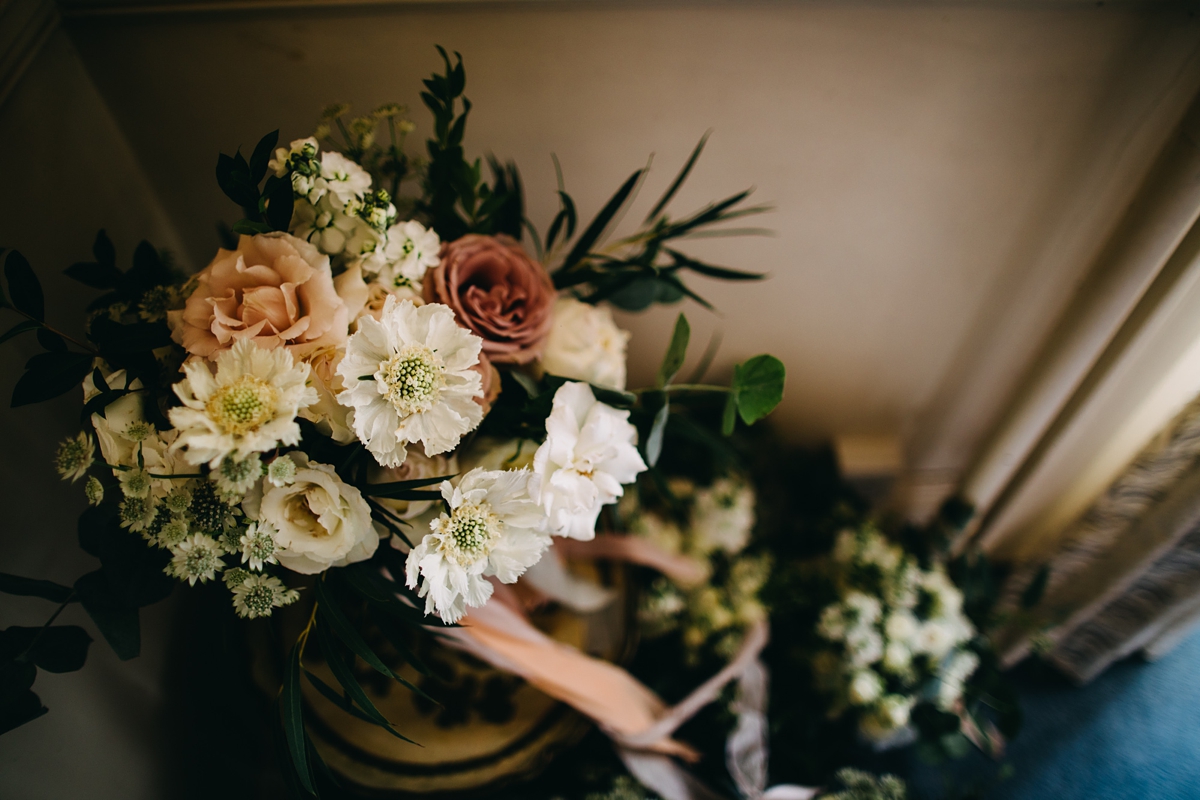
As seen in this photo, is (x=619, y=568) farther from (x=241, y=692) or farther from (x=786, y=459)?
(x=241, y=692)

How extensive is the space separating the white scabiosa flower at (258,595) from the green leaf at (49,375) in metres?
0.23

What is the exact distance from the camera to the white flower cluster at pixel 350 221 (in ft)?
1.55

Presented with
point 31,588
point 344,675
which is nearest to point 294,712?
point 344,675

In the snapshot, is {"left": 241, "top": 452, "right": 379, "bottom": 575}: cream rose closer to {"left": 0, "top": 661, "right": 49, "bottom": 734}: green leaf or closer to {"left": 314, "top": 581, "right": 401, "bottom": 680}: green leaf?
{"left": 314, "top": 581, "right": 401, "bottom": 680}: green leaf

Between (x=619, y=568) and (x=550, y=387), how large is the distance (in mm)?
525

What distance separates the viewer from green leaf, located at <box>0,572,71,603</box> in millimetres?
514

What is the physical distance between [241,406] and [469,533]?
0.19 m

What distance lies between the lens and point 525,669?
0.73 metres

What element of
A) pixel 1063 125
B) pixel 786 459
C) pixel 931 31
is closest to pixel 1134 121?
pixel 1063 125

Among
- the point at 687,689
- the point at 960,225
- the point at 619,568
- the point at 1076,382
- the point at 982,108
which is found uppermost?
the point at 982,108

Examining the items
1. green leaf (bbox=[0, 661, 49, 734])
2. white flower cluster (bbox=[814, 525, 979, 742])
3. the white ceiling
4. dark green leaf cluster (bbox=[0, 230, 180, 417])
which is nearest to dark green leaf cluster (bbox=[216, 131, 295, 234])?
dark green leaf cluster (bbox=[0, 230, 180, 417])

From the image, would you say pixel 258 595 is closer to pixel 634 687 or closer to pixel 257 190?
pixel 257 190

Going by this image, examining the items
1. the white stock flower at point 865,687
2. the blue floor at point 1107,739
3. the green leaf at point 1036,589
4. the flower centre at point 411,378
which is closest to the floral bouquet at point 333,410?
the flower centre at point 411,378

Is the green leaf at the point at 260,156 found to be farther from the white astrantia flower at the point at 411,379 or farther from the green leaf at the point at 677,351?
the green leaf at the point at 677,351
